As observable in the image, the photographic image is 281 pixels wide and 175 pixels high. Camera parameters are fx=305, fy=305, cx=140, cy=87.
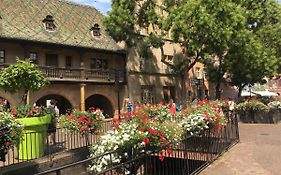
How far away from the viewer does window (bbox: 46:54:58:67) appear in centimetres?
2418

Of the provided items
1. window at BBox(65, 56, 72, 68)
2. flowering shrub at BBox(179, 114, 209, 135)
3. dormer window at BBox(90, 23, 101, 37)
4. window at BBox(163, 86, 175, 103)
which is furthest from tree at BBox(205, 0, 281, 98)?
flowering shrub at BBox(179, 114, 209, 135)

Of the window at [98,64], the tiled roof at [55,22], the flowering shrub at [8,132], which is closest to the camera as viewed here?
the flowering shrub at [8,132]

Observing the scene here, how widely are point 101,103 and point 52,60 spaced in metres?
7.09

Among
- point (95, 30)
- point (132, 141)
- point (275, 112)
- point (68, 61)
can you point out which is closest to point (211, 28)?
point (275, 112)

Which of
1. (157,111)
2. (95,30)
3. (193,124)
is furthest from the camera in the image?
(95,30)

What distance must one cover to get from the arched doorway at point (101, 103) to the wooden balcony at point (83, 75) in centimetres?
237

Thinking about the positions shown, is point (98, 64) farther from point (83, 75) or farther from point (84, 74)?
point (83, 75)

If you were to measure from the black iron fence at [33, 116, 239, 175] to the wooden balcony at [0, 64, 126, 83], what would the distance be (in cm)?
1537

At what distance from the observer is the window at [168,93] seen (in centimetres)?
3273

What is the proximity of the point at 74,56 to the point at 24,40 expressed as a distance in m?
5.10

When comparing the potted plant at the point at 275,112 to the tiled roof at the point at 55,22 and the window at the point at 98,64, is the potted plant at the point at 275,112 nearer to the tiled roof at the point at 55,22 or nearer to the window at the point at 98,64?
the tiled roof at the point at 55,22

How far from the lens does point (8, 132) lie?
6508 millimetres

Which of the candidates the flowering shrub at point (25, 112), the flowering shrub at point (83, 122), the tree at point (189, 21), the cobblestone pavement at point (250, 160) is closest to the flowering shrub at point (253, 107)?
the tree at point (189, 21)

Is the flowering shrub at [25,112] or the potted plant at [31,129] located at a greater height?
the flowering shrub at [25,112]
